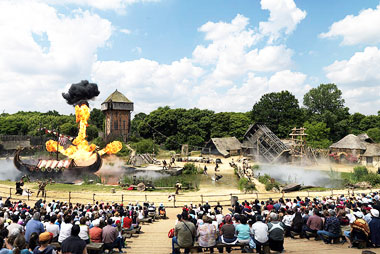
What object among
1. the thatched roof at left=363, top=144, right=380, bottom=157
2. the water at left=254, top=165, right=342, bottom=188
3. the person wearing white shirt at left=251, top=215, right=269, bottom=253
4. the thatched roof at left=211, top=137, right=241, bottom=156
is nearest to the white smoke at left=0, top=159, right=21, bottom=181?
the water at left=254, top=165, right=342, bottom=188

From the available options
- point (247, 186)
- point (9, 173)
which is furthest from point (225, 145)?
point (9, 173)

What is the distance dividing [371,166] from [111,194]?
135 ft

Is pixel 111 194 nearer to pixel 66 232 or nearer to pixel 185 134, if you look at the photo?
pixel 66 232

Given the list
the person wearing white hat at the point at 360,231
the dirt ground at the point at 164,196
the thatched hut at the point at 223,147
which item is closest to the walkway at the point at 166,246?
the person wearing white hat at the point at 360,231

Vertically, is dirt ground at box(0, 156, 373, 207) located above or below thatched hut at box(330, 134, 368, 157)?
below

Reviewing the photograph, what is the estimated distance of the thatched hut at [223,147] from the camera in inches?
2193

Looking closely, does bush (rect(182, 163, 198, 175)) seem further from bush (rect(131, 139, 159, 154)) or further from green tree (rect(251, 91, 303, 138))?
green tree (rect(251, 91, 303, 138))

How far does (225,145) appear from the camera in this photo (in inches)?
2250

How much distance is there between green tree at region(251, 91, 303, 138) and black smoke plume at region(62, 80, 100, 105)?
3881cm

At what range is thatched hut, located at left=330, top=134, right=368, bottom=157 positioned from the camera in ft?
153

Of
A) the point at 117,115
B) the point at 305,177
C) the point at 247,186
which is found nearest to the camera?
the point at 247,186

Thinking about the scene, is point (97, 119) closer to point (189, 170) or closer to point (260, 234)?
point (189, 170)

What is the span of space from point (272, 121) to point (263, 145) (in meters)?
12.5

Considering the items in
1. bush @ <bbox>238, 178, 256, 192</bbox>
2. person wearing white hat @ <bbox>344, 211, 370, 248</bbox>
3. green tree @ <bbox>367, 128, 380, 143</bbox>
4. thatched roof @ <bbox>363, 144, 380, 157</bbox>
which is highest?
green tree @ <bbox>367, 128, 380, 143</bbox>
